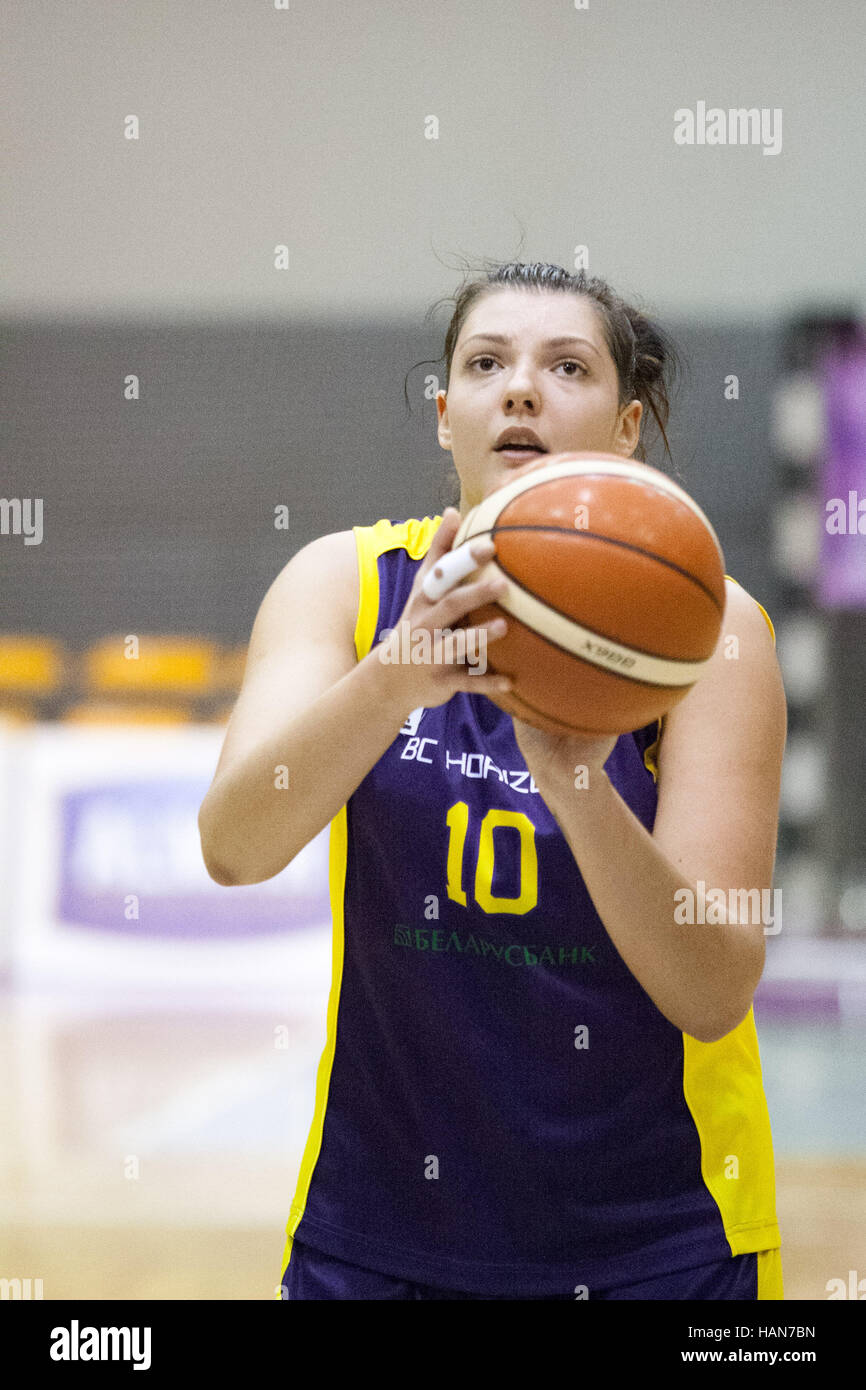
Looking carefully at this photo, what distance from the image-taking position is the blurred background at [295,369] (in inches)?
199

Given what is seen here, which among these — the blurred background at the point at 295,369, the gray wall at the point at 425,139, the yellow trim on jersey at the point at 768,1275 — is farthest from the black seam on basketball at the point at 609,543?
the gray wall at the point at 425,139

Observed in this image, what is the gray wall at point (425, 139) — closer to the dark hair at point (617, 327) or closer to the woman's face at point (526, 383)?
the dark hair at point (617, 327)

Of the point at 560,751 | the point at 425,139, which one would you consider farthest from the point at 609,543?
the point at 425,139

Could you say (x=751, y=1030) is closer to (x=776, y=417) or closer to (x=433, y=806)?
(x=433, y=806)

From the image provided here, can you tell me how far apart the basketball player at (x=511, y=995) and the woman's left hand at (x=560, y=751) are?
0.26 feet

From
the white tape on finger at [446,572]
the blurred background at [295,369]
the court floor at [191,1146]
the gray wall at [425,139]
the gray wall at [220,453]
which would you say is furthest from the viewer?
the gray wall at [220,453]

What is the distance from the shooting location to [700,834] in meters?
1.08

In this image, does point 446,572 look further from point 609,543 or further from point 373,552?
point 373,552

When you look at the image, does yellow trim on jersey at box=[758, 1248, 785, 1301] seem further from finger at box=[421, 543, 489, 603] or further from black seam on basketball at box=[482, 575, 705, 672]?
finger at box=[421, 543, 489, 603]

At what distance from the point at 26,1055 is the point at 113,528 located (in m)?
3.35

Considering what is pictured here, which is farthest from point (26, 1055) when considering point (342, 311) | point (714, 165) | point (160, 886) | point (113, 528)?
point (714, 165)

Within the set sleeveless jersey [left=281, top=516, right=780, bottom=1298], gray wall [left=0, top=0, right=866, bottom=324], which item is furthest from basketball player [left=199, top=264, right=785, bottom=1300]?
gray wall [left=0, top=0, right=866, bottom=324]

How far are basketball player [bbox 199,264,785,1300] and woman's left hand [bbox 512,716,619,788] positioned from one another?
0.08 m

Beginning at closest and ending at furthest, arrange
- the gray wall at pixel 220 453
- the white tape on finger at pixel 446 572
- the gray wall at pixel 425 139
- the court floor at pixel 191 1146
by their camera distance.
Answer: the white tape on finger at pixel 446 572 < the court floor at pixel 191 1146 < the gray wall at pixel 425 139 < the gray wall at pixel 220 453
